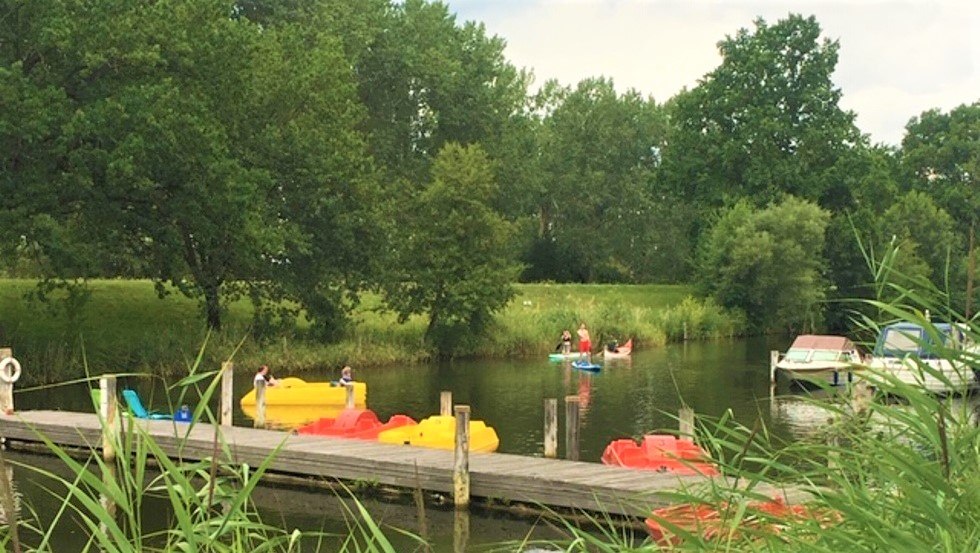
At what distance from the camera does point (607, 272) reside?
7325 cm

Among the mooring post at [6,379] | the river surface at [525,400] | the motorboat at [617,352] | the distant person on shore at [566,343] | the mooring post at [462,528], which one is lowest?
the mooring post at [462,528]

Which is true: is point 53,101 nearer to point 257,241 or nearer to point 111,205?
point 111,205

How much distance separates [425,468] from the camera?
631 inches

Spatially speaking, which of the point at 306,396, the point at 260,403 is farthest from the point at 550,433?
the point at 306,396

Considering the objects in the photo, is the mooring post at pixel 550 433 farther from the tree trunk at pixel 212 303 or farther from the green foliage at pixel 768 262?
the green foliage at pixel 768 262

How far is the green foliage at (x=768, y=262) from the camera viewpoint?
5606cm

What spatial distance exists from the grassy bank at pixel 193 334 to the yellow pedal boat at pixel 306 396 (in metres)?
2.49

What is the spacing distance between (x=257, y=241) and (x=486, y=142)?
37.1 metres

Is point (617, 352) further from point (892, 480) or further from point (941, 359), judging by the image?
point (892, 480)

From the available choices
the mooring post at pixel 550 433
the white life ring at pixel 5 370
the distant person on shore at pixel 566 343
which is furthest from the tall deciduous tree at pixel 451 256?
the mooring post at pixel 550 433

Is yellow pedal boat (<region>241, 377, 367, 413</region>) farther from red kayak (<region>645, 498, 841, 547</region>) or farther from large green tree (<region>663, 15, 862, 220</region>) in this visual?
large green tree (<region>663, 15, 862, 220</region>)

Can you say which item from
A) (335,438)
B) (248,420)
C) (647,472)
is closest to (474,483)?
(647,472)

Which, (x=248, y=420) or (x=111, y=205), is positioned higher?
(x=111, y=205)

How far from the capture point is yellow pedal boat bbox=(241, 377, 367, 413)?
2716 cm
